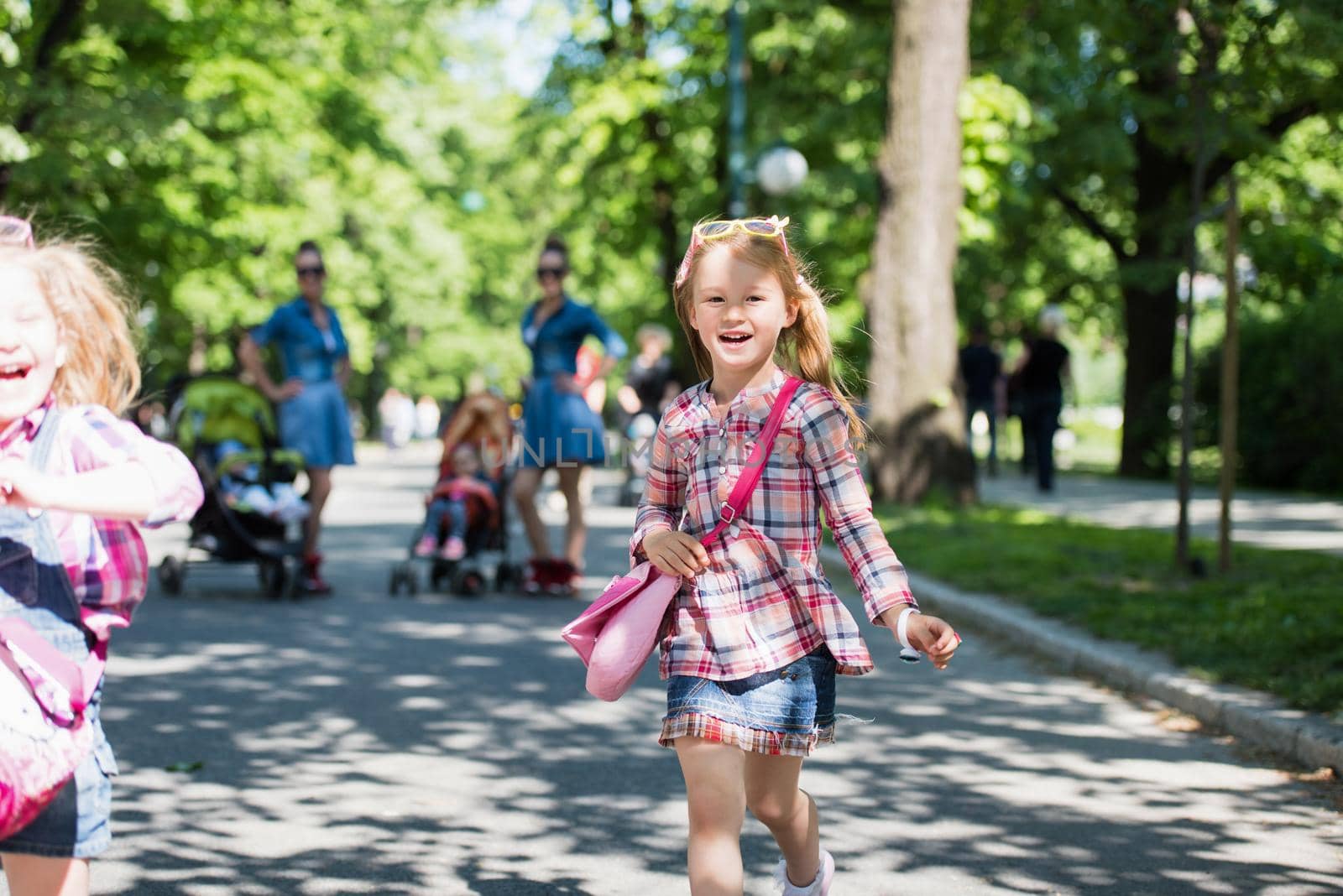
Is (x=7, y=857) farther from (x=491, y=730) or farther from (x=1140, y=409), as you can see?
(x=1140, y=409)

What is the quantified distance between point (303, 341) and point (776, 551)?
8.04 meters

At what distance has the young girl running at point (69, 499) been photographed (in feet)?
9.70

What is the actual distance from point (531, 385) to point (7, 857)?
801 cm

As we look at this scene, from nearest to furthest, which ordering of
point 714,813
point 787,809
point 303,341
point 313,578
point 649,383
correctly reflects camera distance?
point 714,813 → point 787,809 → point 303,341 → point 313,578 → point 649,383

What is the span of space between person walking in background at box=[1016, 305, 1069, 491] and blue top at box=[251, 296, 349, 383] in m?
10.7

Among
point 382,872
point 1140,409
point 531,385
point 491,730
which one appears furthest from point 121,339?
point 1140,409

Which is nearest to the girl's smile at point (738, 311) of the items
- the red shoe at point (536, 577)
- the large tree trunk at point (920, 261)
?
the red shoe at point (536, 577)

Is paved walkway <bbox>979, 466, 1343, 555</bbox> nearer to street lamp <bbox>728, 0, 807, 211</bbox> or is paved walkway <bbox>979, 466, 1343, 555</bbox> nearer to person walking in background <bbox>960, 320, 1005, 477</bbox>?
person walking in background <bbox>960, 320, 1005, 477</bbox>

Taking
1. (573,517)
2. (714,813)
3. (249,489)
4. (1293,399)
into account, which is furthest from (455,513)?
(1293,399)

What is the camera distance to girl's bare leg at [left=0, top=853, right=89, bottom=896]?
9.77ft

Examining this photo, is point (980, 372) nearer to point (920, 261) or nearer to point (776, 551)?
point (920, 261)

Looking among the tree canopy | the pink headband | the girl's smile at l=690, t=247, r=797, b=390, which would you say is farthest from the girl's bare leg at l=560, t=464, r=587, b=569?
the girl's smile at l=690, t=247, r=797, b=390

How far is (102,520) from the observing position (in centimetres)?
310

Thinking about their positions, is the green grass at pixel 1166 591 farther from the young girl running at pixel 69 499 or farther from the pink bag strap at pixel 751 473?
the young girl running at pixel 69 499
